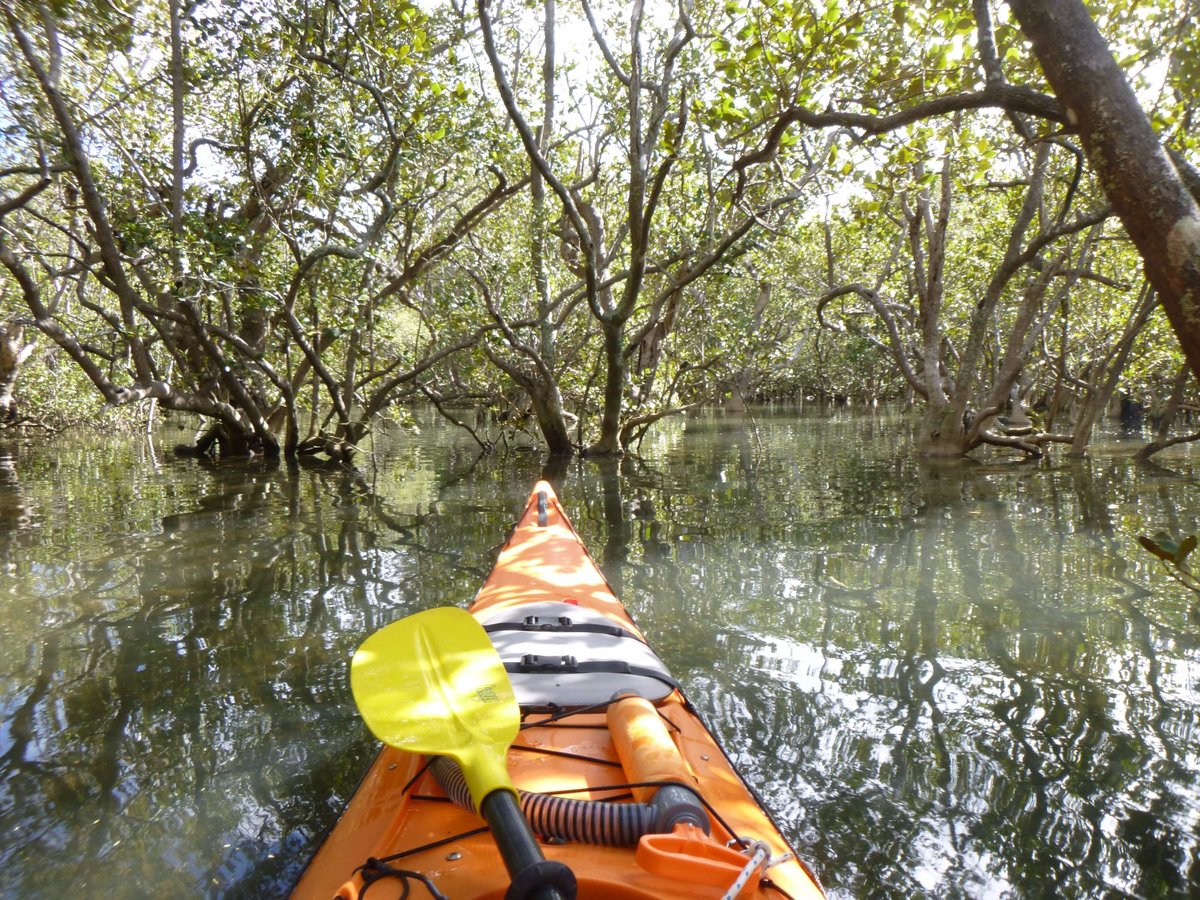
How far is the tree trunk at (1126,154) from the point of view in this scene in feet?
5.75

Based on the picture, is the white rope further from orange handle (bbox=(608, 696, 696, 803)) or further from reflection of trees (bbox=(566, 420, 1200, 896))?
reflection of trees (bbox=(566, 420, 1200, 896))

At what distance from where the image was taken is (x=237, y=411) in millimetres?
15086

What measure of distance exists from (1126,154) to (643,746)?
1952 mm

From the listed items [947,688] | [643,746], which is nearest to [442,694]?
[643,746]

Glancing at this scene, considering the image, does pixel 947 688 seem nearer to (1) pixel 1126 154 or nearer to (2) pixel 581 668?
(2) pixel 581 668

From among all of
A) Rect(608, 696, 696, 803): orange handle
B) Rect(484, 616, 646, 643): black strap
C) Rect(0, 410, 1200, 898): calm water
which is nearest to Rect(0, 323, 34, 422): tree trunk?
Rect(0, 410, 1200, 898): calm water

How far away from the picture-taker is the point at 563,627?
3.18 metres

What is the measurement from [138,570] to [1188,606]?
7558mm

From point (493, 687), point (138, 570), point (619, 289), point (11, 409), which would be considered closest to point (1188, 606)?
point (493, 687)

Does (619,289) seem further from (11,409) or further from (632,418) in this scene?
(11,409)

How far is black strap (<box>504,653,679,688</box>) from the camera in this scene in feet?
8.89

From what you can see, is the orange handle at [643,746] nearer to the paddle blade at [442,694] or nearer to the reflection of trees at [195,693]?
the paddle blade at [442,694]

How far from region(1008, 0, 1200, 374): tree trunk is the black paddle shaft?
172 cm

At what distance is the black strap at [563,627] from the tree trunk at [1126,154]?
2.15 metres
